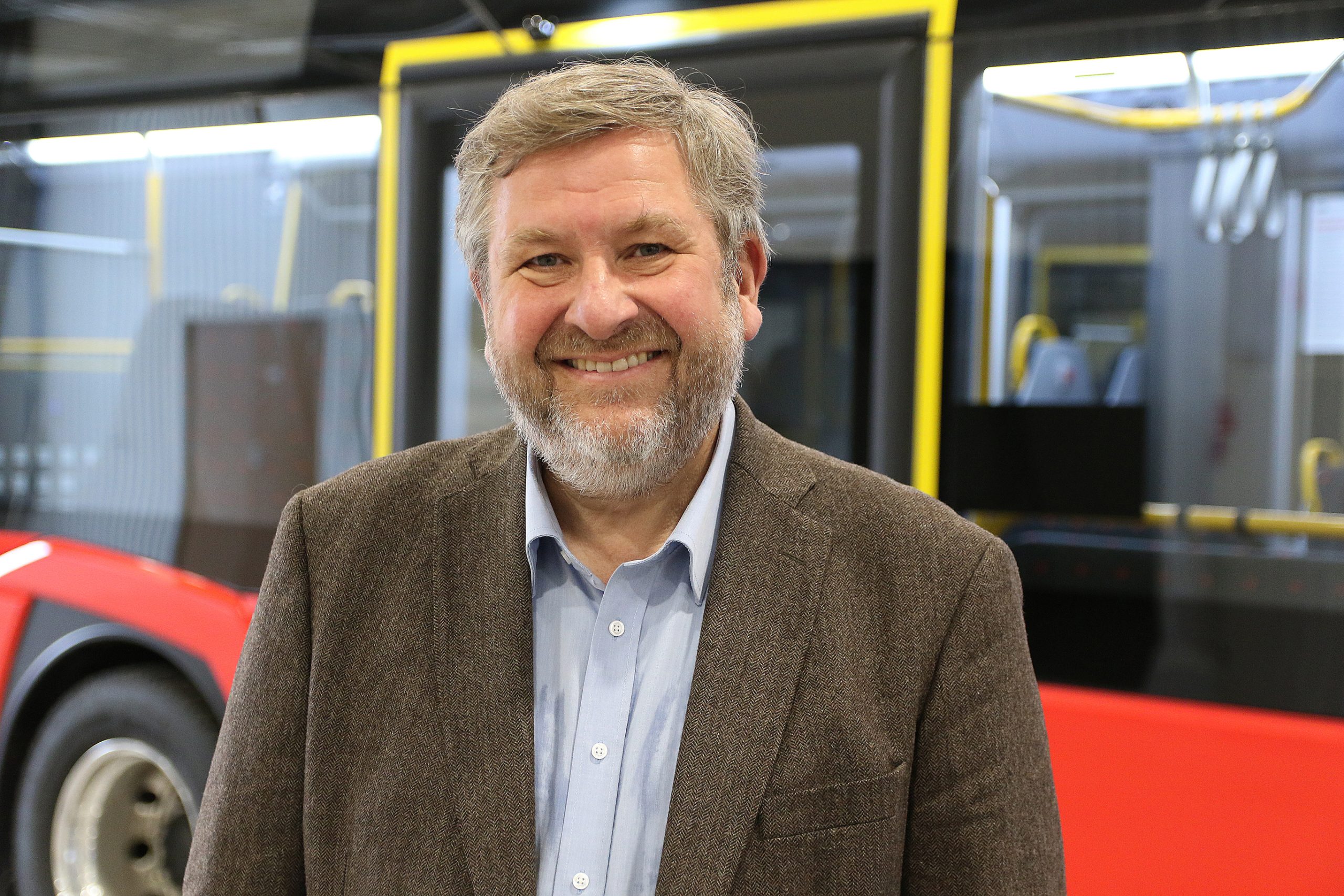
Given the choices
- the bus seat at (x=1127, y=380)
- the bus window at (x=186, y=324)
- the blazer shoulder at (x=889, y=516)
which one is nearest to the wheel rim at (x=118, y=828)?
the bus window at (x=186, y=324)

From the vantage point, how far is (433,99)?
352 cm

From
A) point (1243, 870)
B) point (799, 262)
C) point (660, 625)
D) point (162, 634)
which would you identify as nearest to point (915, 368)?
point (799, 262)

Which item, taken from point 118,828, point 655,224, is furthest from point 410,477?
point 118,828

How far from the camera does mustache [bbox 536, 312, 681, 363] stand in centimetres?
152

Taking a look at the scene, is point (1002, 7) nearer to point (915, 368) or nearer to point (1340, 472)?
point (915, 368)

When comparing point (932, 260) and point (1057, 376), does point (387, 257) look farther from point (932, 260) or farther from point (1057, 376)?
point (1057, 376)

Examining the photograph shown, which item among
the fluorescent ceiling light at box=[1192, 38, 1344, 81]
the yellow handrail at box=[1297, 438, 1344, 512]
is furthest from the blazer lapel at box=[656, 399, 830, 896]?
the fluorescent ceiling light at box=[1192, 38, 1344, 81]

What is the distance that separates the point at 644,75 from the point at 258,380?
2.64 metres

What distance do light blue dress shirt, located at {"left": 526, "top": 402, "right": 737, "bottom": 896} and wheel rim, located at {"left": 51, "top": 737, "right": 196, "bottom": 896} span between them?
2630mm

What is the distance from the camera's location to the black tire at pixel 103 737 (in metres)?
3.50

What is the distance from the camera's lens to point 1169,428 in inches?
111

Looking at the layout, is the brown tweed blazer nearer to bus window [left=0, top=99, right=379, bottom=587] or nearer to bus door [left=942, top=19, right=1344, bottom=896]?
bus door [left=942, top=19, right=1344, bottom=896]

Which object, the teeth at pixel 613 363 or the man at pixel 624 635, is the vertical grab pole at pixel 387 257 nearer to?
the man at pixel 624 635

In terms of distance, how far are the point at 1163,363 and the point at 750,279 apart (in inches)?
63.3
